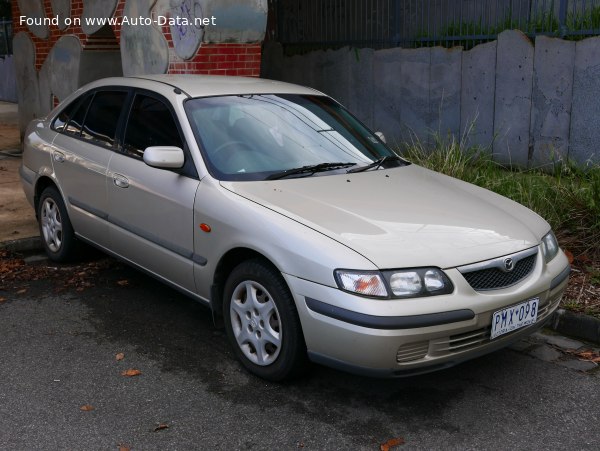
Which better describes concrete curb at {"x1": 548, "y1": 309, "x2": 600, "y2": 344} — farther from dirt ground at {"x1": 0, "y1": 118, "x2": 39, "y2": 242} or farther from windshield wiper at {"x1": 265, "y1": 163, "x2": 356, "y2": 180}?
dirt ground at {"x1": 0, "y1": 118, "x2": 39, "y2": 242}

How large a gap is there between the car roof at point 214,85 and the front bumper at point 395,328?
1.87 m

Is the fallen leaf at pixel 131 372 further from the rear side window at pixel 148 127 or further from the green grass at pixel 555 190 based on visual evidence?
the green grass at pixel 555 190

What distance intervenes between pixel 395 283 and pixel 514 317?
2.50 feet

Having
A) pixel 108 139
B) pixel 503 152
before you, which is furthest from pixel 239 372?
pixel 503 152

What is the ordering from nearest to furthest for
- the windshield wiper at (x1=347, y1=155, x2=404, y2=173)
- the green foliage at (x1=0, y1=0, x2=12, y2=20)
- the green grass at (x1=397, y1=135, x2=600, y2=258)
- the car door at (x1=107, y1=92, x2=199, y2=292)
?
the car door at (x1=107, y1=92, x2=199, y2=292) < the windshield wiper at (x1=347, y1=155, x2=404, y2=173) < the green grass at (x1=397, y1=135, x2=600, y2=258) < the green foliage at (x1=0, y1=0, x2=12, y2=20)

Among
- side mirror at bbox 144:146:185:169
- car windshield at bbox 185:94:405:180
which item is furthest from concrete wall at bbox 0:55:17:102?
side mirror at bbox 144:146:185:169

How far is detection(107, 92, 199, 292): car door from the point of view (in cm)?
482

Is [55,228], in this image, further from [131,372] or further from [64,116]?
[131,372]

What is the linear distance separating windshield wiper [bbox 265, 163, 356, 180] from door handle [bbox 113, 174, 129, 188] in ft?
3.88

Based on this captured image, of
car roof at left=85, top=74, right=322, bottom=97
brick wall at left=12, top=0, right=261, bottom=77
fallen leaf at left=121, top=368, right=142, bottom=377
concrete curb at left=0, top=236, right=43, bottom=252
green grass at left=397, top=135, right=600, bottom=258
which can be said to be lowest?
fallen leaf at left=121, top=368, right=142, bottom=377

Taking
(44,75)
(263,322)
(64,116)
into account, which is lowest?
(263,322)

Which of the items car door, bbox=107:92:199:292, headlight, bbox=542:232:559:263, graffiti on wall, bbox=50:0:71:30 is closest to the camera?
headlight, bbox=542:232:559:263

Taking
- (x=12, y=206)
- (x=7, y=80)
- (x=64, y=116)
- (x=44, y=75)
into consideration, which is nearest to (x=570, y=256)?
(x=64, y=116)

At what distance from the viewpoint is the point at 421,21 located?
33.0ft
